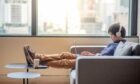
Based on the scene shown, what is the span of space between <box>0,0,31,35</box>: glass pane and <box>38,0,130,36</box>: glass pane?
0.70 feet

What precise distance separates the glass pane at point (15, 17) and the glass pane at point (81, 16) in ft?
0.70

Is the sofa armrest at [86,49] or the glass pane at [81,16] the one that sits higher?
the glass pane at [81,16]

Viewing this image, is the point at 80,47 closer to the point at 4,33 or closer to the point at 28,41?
the point at 28,41

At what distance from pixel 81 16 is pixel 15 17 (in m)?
1.07

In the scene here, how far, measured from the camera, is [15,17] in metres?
4.65

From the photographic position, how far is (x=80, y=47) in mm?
4207

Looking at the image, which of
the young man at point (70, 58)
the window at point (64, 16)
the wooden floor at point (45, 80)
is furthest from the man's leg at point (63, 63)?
the window at point (64, 16)

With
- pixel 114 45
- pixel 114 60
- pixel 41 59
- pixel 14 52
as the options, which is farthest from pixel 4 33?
pixel 114 60

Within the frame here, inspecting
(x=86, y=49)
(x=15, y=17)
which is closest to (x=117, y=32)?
(x=86, y=49)

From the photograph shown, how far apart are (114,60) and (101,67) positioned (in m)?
0.16

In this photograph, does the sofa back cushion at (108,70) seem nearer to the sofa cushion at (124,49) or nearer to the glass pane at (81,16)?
the sofa cushion at (124,49)

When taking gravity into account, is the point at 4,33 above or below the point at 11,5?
below

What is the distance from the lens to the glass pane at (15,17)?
461 cm

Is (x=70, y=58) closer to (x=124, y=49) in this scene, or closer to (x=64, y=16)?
(x=124, y=49)
